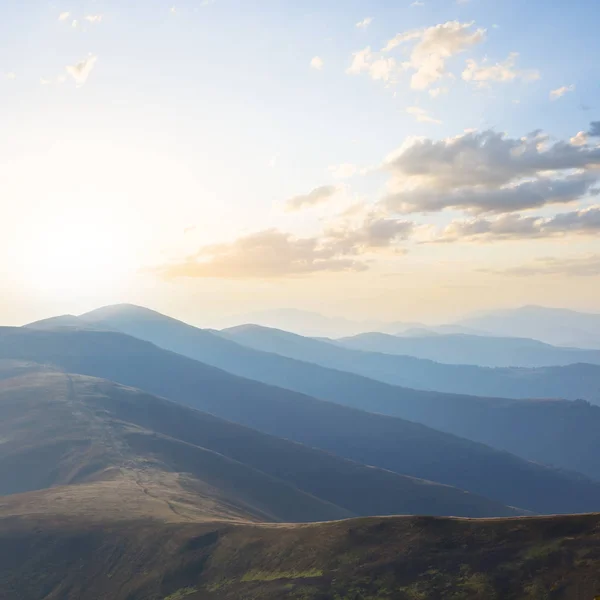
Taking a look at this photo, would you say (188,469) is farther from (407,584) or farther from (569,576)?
(569,576)

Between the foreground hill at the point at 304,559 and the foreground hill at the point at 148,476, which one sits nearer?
the foreground hill at the point at 304,559

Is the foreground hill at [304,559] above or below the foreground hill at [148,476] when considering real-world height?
above

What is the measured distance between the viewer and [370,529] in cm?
6269

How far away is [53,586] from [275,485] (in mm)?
96861

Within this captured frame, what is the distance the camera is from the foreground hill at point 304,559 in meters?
46.1

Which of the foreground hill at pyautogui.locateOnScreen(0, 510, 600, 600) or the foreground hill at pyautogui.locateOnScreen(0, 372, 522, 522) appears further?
the foreground hill at pyautogui.locateOnScreen(0, 372, 522, 522)

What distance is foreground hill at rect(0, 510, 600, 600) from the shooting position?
46.1 metres

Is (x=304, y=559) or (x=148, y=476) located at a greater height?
(x=304, y=559)

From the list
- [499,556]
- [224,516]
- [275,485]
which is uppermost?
[499,556]

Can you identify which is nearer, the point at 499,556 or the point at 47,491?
the point at 499,556

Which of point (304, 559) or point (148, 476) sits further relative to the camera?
point (148, 476)

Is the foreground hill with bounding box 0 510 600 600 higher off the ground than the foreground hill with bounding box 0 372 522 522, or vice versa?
the foreground hill with bounding box 0 510 600 600

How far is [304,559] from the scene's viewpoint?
5997 cm

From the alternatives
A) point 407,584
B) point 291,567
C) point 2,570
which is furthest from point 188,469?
point 407,584
